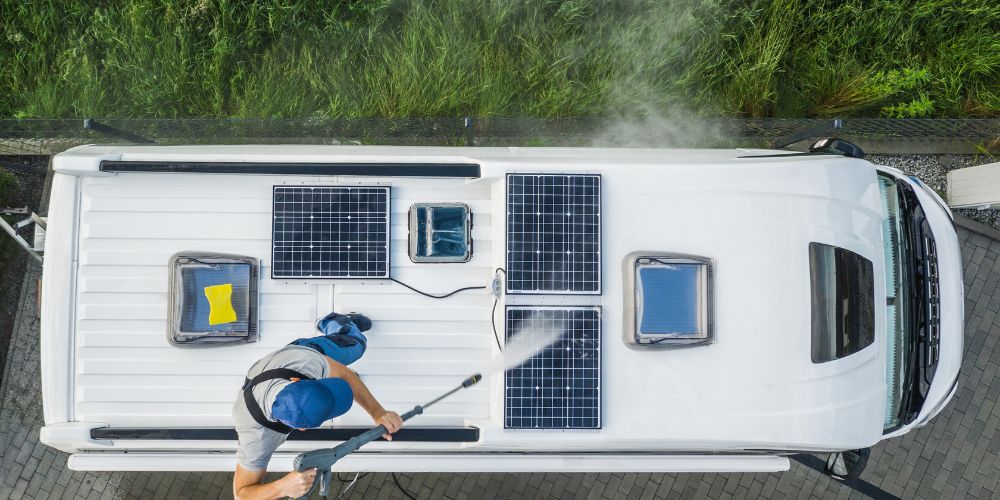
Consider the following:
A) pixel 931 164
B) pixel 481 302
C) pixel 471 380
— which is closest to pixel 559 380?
pixel 471 380

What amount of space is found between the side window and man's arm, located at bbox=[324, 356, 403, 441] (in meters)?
3.09

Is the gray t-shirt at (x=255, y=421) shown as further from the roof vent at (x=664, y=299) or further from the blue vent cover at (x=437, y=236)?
the roof vent at (x=664, y=299)

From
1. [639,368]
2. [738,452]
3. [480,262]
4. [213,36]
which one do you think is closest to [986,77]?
[738,452]

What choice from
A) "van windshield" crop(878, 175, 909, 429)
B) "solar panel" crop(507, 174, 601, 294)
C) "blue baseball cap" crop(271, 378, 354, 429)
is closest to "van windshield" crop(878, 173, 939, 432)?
"van windshield" crop(878, 175, 909, 429)

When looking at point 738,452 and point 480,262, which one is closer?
point 480,262

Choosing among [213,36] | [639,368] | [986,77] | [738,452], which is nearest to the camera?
[639,368]

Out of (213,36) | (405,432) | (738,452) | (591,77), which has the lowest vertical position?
(738,452)

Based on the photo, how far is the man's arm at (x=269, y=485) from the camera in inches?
137

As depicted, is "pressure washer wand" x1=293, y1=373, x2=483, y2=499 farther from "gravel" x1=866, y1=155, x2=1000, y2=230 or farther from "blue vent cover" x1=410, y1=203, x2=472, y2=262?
"gravel" x1=866, y1=155, x2=1000, y2=230

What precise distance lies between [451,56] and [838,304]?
460 cm

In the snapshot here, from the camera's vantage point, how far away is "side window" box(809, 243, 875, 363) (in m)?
4.12

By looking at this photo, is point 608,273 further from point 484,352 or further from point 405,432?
point 405,432

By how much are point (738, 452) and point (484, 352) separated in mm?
2311

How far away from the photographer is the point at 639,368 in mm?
4086
